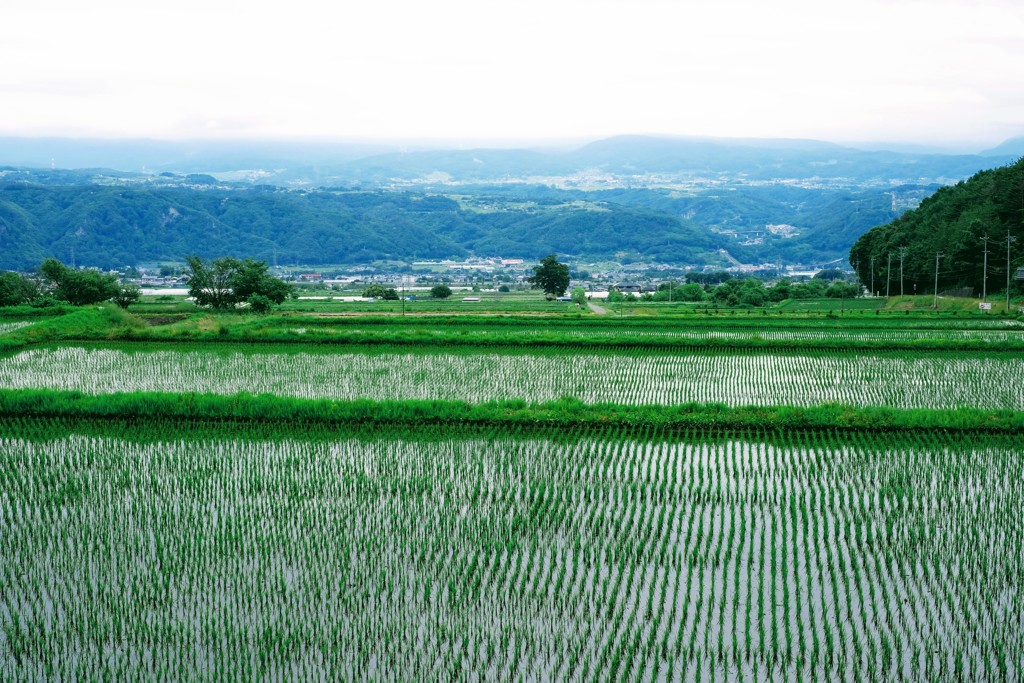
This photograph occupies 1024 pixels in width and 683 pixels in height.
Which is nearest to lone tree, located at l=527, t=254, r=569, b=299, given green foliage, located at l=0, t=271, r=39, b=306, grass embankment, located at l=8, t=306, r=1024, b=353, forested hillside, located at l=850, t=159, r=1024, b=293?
forested hillside, located at l=850, t=159, r=1024, b=293

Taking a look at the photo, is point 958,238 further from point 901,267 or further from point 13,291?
point 13,291

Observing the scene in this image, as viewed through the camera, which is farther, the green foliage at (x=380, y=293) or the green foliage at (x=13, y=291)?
the green foliage at (x=380, y=293)

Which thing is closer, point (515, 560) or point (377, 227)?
point (515, 560)

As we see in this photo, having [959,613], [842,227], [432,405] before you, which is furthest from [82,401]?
[842,227]

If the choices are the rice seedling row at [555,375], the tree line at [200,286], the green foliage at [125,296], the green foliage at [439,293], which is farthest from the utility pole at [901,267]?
the green foliage at [125,296]

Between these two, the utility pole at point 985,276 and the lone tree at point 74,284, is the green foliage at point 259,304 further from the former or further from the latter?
the utility pole at point 985,276

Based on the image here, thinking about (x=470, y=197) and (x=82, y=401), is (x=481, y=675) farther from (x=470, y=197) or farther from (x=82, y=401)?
(x=470, y=197)

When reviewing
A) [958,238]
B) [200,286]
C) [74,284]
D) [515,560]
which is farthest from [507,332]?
[958,238]
